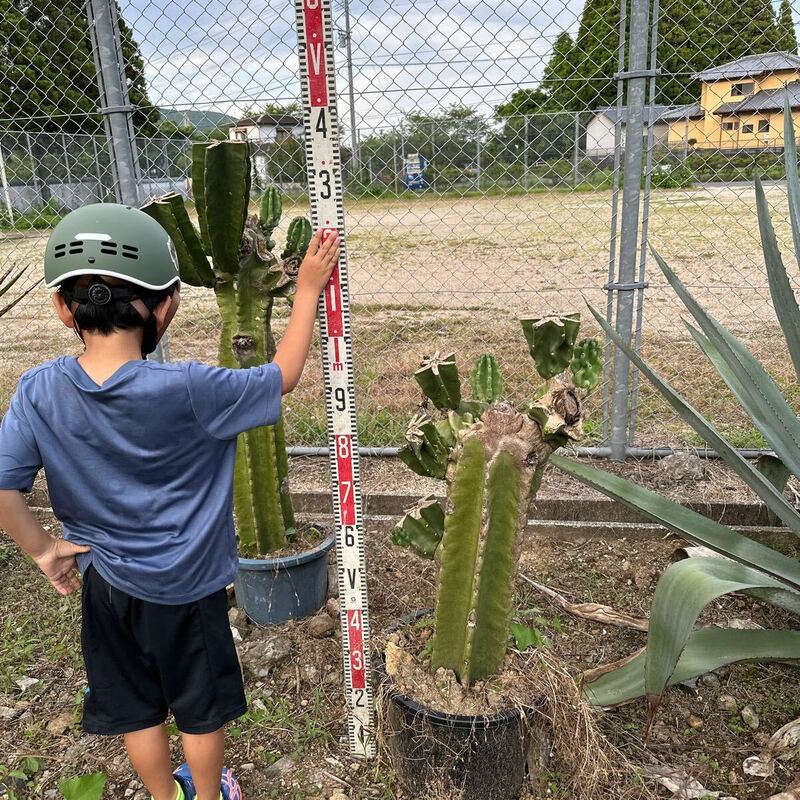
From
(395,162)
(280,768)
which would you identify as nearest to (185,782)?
(280,768)

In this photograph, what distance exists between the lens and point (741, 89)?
12.6ft

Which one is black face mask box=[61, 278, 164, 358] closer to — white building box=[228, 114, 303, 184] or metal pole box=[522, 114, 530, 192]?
white building box=[228, 114, 303, 184]

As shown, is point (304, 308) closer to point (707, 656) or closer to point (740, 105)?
point (707, 656)

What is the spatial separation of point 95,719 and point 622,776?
1.49 metres

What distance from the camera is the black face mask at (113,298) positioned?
1.52 metres

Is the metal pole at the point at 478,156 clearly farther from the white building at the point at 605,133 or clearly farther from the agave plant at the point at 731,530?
the agave plant at the point at 731,530

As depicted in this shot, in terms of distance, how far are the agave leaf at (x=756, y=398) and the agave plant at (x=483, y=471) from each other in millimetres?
631

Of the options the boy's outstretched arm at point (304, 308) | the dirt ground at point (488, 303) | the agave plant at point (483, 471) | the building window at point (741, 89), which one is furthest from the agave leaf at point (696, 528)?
the building window at point (741, 89)

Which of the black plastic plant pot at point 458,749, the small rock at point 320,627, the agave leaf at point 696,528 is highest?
the agave leaf at point 696,528

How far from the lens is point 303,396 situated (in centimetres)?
488

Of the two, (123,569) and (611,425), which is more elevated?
(123,569)

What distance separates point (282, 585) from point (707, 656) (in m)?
1.53

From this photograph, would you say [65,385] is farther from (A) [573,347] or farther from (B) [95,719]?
(A) [573,347]

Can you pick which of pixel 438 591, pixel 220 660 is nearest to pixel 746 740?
pixel 438 591
